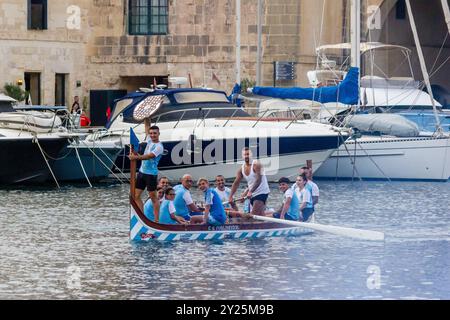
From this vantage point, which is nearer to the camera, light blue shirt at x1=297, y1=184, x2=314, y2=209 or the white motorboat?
light blue shirt at x1=297, y1=184, x2=314, y2=209

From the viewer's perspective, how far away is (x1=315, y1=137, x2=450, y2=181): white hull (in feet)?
126

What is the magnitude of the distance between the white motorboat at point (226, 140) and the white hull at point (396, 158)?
1284 mm

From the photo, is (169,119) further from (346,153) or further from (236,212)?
(236,212)

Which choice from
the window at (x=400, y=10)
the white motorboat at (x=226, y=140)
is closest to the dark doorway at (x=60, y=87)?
the window at (x=400, y=10)

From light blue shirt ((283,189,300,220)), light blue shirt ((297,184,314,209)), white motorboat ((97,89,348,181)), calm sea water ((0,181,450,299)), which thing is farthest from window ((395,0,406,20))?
light blue shirt ((283,189,300,220))

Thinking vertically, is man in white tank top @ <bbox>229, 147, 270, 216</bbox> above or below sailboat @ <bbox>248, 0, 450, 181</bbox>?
above

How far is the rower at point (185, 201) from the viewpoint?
27.4m

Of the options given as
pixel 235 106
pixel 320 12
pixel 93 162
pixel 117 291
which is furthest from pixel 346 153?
pixel 117 291

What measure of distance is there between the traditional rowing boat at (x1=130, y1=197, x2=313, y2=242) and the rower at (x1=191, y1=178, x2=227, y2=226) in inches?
4.2

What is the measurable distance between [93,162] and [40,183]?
4.29ft

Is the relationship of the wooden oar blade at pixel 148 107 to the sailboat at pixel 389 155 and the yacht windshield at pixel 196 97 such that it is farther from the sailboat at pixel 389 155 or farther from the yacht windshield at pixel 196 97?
the sailboat at pixel 389 155

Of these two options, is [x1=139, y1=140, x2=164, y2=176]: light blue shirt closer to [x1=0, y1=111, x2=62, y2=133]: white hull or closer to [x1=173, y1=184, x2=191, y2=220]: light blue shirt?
[x1=173, y1=184, x2=191, y2=220]: light blue shirt

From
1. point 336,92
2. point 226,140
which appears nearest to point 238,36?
point 336,92

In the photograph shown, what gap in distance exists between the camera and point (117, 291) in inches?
909
